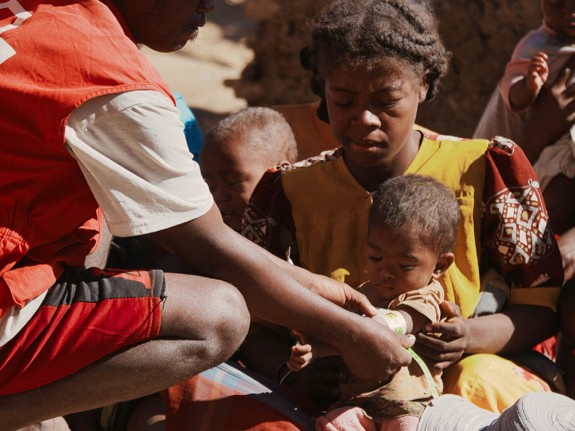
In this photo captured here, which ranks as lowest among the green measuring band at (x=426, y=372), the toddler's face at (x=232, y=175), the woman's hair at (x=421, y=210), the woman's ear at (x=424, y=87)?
the toddler's face at (x=232, y=175)

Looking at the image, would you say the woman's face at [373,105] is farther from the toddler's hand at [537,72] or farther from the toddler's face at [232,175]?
the toddler's hand at [537,72]

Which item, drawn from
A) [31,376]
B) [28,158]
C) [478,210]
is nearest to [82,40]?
[28,158]

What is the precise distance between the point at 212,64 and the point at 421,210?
23.4ft

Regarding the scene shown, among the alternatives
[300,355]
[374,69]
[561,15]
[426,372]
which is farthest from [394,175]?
[561,15]

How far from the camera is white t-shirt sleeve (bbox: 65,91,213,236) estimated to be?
2.58m

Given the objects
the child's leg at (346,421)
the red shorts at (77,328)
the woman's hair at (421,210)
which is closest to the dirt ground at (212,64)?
the woman's hair at (421,210)

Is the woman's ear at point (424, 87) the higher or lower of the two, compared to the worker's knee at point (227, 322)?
higher

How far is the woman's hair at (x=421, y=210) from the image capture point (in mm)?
3225

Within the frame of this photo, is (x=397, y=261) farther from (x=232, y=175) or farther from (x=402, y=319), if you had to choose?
(x=232, y=175)

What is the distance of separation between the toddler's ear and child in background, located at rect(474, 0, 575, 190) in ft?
4.58

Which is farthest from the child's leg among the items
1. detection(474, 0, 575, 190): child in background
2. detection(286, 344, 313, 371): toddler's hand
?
detection(474, 0, 575, 190): child in background

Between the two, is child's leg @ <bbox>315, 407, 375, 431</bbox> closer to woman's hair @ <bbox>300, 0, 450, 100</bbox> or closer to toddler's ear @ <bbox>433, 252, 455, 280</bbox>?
toddler's ear @ <bbox>433, 252, 455, 280</bbox>

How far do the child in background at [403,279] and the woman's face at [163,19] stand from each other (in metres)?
0.82

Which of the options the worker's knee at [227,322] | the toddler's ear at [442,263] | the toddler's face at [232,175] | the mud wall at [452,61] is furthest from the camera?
the mud wall at [452,61]
